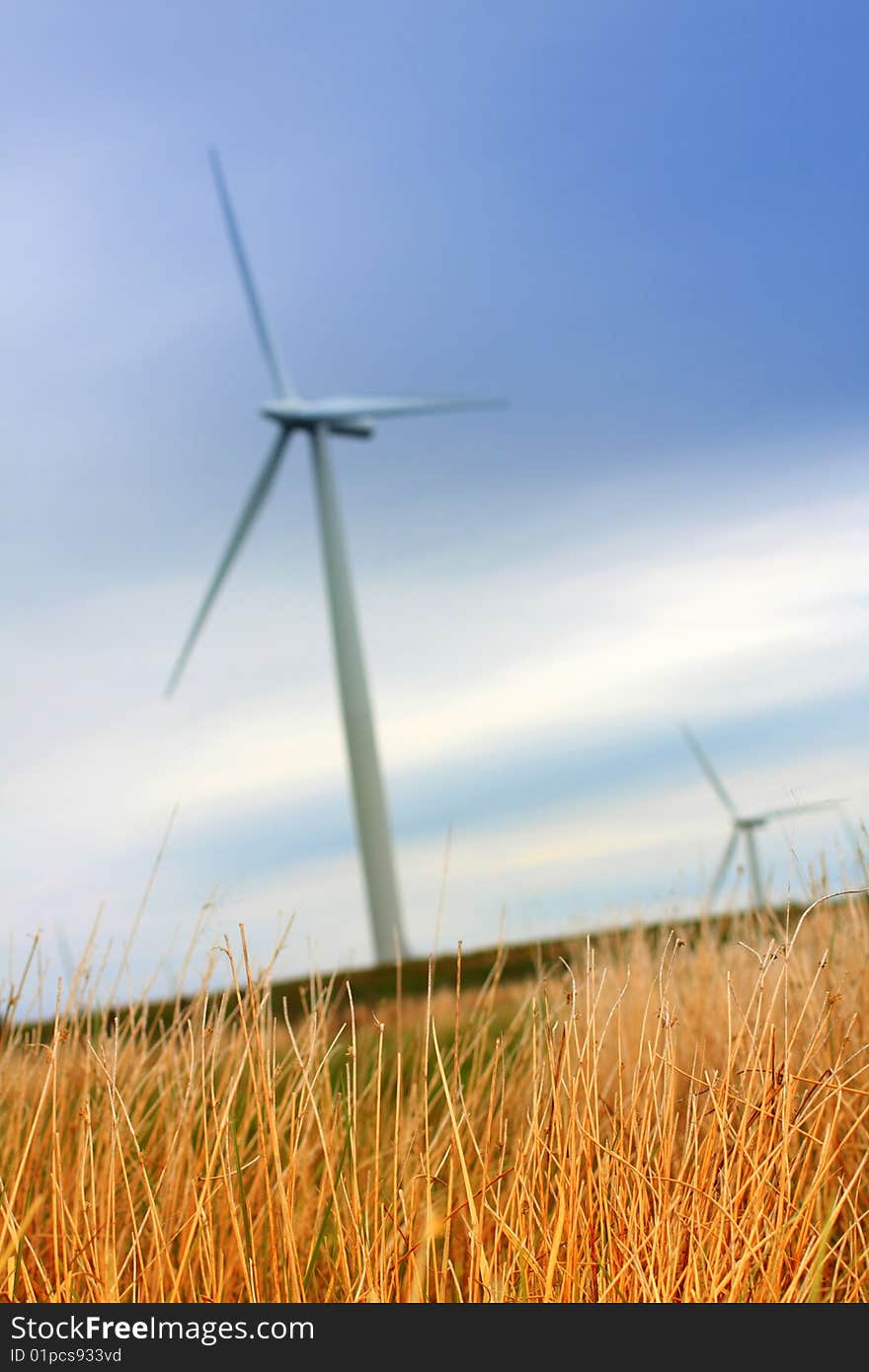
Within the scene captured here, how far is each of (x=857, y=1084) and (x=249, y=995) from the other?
4.02 m

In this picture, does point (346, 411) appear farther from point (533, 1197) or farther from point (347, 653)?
point (533, 1197)

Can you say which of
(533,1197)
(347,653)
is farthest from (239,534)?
(533,1197)

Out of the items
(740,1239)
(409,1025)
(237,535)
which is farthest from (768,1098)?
(237,535)

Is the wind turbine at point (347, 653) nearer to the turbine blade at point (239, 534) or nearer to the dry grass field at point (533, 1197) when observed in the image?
the turbine blade at point (239, 534)

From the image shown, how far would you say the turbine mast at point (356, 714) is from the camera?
34.2 m

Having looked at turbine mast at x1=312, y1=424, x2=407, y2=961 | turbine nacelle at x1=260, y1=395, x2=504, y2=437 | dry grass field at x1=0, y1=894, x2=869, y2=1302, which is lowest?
dry grass field at x1=0, y1=894, x2=869, y2=1302

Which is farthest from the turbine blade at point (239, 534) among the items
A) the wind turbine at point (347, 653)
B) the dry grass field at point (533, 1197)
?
the dry grass field at point (533, 1197)

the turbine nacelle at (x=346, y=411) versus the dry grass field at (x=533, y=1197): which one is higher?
the turbine nacelle at (x=346, y=411)

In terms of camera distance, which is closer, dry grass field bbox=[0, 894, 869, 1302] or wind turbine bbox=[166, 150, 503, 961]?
dry grass field bbox=[0, 894, 869, 1302]

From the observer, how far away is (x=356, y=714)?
34.6 m

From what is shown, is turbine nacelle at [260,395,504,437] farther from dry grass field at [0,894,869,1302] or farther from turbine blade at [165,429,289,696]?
dry grass field at [0,894,869,1302]

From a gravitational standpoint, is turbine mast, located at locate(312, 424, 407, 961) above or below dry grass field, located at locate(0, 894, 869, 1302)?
above

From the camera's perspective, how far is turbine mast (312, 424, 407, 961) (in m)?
34.2

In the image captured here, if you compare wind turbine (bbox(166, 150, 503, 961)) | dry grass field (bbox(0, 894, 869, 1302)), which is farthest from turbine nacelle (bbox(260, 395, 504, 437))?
dry grass field (bbox(0, 894, 869, 1302))
